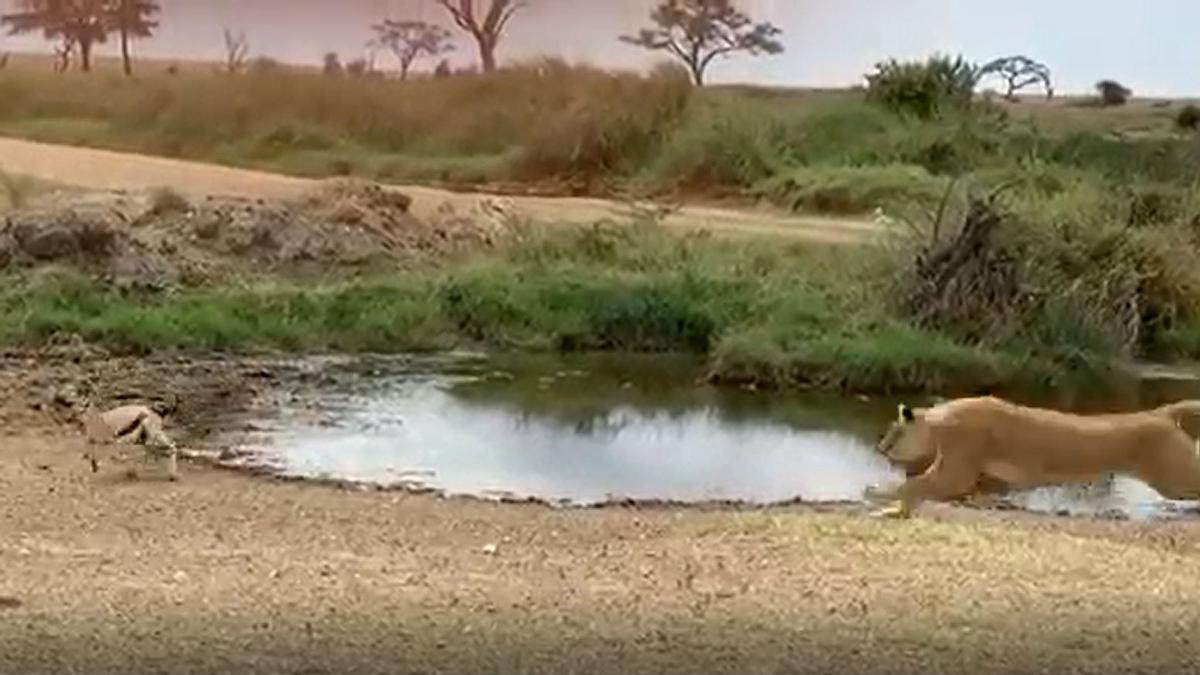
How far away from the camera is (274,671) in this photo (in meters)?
2.02

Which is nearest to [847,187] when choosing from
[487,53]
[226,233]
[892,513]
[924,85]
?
[924,85]

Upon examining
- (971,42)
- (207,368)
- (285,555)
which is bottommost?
(207,368)

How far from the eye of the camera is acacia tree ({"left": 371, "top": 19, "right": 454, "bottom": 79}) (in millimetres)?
5734

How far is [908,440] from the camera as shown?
435 centimetres

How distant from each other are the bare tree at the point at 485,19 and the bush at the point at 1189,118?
5.72ft

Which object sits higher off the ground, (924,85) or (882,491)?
(924,85)

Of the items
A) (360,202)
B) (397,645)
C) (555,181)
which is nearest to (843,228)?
(555,181)

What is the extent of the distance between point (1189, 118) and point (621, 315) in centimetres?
171

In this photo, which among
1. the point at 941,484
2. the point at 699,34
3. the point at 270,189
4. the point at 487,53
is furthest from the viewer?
the point at 270,189

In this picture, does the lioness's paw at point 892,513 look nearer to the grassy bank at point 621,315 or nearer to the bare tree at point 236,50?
the grassy bank at point 621,315

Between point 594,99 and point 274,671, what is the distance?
455 centimetres

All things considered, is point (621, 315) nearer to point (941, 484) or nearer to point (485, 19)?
point (485, 19)

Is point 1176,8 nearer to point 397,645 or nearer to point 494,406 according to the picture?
point 494,406

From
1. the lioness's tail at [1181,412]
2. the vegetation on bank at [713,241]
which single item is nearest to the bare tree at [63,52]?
the vegetation on bank at [713,241]
